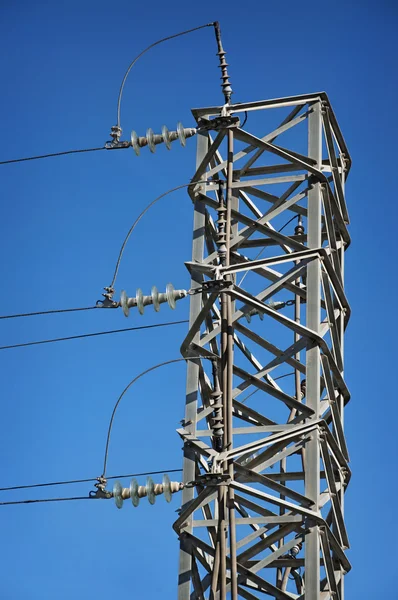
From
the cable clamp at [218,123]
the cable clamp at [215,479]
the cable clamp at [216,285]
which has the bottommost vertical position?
the cable clamp at [215,479]

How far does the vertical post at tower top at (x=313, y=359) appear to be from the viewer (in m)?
14.3

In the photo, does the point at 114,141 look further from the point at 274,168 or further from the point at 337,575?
the point at 337,575

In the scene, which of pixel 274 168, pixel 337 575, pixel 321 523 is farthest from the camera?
pixel 274 168

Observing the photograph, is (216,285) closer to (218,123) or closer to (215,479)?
(215,479)

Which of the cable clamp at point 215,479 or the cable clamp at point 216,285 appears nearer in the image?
the cable clamp at point 215,479

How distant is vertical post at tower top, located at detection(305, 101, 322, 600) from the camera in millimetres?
14336

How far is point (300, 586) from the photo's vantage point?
656 inches

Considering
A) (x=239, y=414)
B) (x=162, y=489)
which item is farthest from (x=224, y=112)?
→ (x=162, y=489)

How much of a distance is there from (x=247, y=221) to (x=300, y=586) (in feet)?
16.7

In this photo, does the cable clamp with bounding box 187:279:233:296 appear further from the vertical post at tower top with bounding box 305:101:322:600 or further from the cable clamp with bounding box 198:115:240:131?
the cable clamp with bounding box 198:115:240:131

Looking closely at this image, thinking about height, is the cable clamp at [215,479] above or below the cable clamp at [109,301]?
below

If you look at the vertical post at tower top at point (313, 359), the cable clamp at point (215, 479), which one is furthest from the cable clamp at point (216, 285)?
the cable clamp at point (215, 479)

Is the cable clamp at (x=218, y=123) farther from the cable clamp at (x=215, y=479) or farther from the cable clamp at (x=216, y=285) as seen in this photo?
the cable clamp at (x=215, y=479)

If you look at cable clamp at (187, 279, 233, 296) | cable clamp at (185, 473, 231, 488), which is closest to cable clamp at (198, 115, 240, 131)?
cable clamp at (187, 279, 233, 296)
